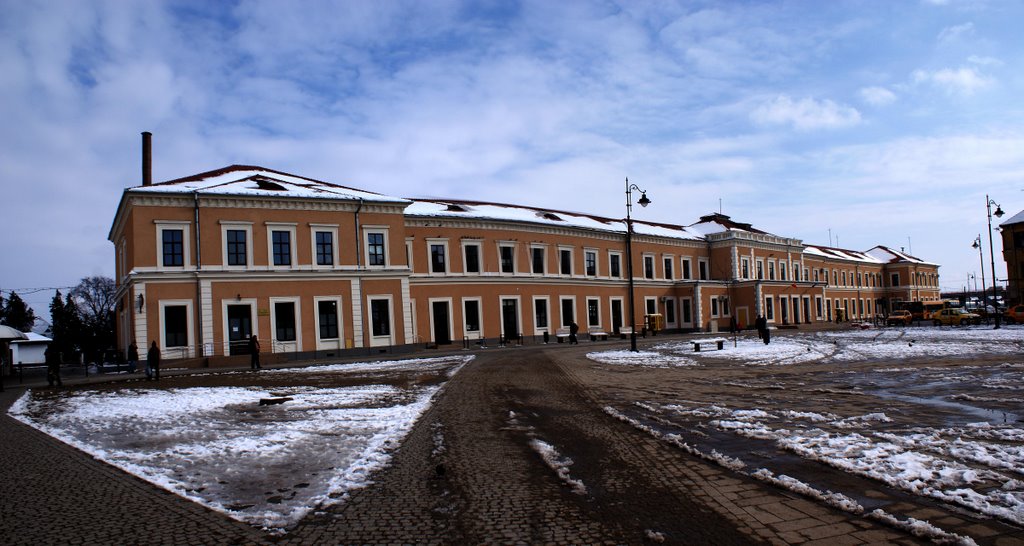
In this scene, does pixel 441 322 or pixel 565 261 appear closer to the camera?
pixel 441 322

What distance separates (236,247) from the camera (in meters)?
32.6

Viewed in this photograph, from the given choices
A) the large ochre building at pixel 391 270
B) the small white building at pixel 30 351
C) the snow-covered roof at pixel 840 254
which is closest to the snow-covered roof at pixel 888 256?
the snow-covered roof at pixel 840 254

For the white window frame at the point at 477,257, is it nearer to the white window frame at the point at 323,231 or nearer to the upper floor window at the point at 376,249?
the upper floor window at the point at 376,249

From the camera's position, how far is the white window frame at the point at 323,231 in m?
34.2

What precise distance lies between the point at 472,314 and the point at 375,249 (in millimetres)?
10038

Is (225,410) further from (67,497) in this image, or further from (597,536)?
(597,536)

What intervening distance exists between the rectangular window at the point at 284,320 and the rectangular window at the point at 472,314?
12.8 meters

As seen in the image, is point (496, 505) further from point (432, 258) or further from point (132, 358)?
point (432, 258)

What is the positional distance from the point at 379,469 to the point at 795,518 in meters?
4.23

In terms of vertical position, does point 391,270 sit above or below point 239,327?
above

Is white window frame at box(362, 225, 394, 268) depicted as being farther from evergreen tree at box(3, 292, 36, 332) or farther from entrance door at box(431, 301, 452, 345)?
evergreen tree at box(3, 292, 36, 332)

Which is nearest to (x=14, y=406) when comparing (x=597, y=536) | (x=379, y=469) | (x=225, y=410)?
(x=225, y=410)

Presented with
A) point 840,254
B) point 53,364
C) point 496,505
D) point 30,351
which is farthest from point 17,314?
point 840,254

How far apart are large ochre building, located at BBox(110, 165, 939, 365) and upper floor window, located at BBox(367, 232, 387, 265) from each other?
0.06 metres
